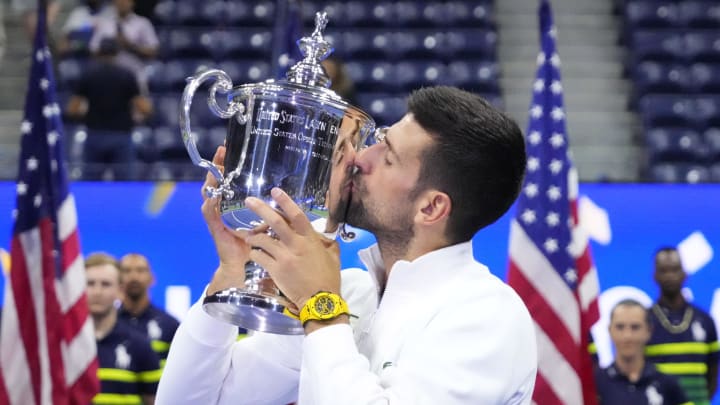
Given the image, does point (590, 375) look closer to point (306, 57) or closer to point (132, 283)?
point (132, 283)

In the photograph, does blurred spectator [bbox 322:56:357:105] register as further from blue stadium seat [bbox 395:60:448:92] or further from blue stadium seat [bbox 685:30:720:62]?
blue stadium seat [bbox 685:30:720:62]

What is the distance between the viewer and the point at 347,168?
2150 millimetres

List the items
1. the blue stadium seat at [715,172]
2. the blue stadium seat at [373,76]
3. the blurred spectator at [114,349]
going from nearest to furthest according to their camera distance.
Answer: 1. the blurred spectator at [114,349]
2. the blue stadium seat at [715,172]
3. the blue stadium seat at [373,76]

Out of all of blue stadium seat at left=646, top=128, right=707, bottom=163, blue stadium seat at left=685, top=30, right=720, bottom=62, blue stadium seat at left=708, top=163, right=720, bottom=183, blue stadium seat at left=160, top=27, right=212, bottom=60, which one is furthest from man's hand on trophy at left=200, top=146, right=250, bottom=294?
blue stadium seat at left=685, top=30, right=720, bottom=62

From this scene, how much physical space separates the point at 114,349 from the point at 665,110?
510cm

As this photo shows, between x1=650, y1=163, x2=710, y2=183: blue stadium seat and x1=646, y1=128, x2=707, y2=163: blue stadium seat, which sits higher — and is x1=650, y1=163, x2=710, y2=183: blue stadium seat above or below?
above

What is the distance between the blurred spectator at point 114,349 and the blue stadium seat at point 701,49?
18.9ft

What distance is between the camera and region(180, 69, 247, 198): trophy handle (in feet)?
7.00

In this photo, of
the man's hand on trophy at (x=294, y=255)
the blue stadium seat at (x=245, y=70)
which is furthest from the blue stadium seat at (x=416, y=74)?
the man's hand on trophy at (x=294, y=255)

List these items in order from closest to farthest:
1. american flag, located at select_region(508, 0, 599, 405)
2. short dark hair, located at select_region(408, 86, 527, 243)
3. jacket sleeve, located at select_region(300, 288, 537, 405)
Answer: jacket sleeve, located at select_region(300, 288, 537, 405)
short dark hair, located at select_region(408, 86, 527, 243)
american flag, located at select_region(508, 0, 599, 405)

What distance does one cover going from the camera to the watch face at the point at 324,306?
1.96 m

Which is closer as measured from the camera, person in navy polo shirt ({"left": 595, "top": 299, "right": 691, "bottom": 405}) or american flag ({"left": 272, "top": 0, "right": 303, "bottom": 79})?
person in navy polo shirt ({"left": 595, "top": 299, "right": 691, "bottom": 405})

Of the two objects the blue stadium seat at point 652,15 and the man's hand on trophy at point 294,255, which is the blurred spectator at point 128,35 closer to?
the blue stadium seat at point 652,15

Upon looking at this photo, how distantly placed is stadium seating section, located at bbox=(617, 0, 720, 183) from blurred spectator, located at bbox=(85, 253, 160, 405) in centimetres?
371
